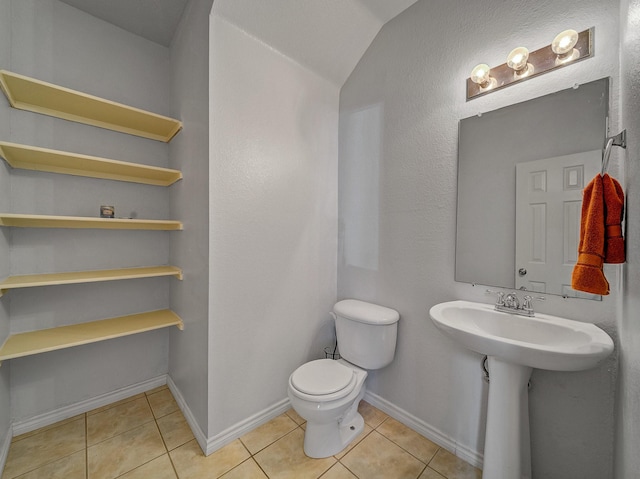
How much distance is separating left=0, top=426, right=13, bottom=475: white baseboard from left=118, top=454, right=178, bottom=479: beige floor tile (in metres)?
0.63

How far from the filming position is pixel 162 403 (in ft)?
5.99

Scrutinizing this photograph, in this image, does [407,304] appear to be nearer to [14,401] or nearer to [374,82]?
[374,82]

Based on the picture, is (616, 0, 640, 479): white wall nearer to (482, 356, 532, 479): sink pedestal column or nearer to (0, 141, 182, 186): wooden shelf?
(482, 356, 532, 479): sink pedestal column

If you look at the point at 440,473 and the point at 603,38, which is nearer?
the point at 603,38

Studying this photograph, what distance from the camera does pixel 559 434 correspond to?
1119 mm

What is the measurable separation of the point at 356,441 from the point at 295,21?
259 cm

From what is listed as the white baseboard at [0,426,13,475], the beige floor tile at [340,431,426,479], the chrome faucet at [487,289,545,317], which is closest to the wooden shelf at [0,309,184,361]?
the white baseboard at [0,426,13,475]

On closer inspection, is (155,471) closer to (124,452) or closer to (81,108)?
(124,452)

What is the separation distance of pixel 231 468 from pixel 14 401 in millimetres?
1389

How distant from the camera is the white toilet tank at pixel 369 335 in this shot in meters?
1.60

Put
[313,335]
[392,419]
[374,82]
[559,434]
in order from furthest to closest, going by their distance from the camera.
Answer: [313,335] < [374,82] < [392,419] < [559,434]

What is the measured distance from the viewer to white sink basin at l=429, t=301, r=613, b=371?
0.86 metres

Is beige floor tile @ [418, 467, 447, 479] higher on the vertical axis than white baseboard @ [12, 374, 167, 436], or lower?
lower

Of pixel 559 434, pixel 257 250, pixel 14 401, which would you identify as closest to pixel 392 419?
pixel 559 434
